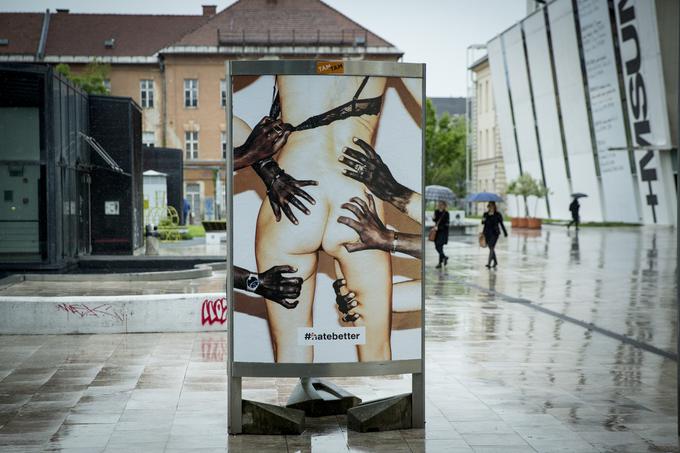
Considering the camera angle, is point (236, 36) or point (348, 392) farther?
point (236, 36)

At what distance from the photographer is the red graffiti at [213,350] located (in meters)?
10.6

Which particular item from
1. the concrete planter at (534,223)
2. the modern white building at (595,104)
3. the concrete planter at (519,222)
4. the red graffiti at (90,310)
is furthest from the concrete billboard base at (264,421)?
the concrete planter at (519,222)

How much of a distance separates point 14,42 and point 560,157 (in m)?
41.2

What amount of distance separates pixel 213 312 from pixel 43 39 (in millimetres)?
70306

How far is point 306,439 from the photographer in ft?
23.6

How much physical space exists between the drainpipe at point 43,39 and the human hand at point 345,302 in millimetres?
73697

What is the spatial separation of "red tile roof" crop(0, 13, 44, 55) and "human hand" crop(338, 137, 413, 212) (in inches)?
2927

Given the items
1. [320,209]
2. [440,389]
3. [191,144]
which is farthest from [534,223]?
[320,209]

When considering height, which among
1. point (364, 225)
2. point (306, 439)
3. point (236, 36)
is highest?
point (236, 36)

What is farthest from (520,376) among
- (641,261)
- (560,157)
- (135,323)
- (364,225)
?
(560,157)

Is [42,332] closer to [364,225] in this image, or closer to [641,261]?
[364,225]

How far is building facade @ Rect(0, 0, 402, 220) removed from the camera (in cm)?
7462

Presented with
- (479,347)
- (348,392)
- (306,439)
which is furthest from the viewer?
(479,347)

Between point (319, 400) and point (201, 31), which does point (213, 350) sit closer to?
point (319, 400)
